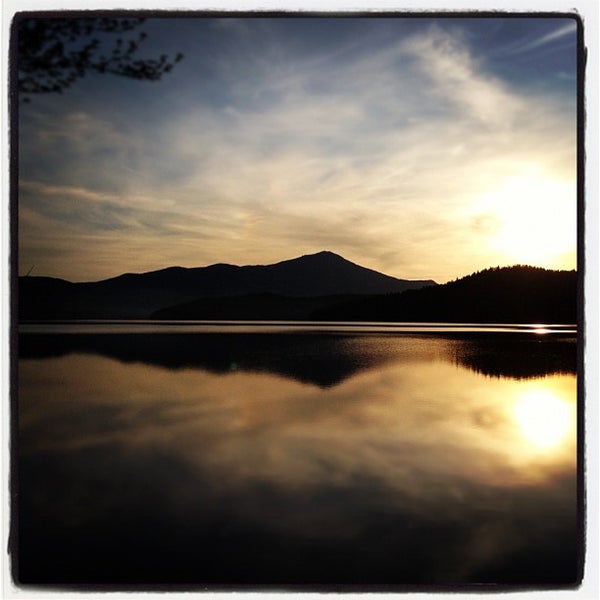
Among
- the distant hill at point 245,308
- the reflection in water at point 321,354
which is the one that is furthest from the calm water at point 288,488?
the reflection in water at point 321,354

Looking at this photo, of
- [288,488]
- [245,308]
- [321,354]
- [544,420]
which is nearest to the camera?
[288,488]

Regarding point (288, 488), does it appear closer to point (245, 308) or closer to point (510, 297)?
point (510, 297)

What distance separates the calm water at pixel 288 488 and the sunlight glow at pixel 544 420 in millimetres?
14

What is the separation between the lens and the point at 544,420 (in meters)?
3.04

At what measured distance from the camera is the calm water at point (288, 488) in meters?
2.33

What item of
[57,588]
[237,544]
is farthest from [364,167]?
[57,588]

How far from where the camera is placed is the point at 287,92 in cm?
296

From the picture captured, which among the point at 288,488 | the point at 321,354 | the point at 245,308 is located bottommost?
the point at 288,488

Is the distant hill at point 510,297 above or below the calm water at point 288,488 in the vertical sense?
above

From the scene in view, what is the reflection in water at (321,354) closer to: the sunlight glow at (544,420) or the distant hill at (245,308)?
the distant hill at (245,308)

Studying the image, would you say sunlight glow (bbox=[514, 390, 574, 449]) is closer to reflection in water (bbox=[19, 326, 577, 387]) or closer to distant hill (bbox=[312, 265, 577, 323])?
distant hill (bbox=[312, 265, 577, 323])

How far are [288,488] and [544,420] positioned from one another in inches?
60.3

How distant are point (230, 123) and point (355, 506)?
2.32m

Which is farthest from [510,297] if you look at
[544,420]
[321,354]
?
[321,354]
